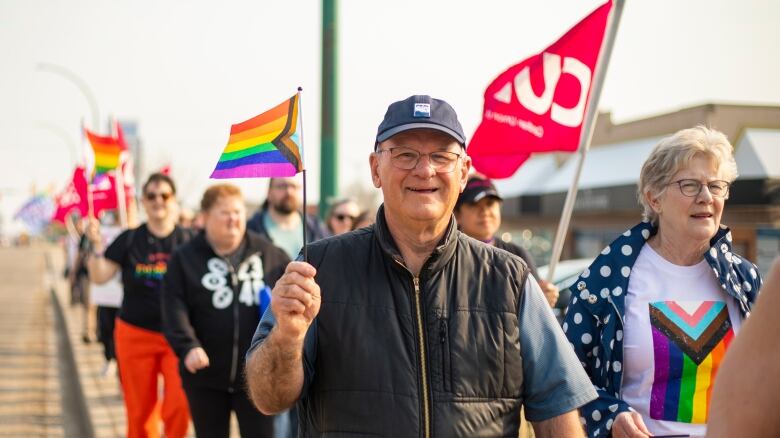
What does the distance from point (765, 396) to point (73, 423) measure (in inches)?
312

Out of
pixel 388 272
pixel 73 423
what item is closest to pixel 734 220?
pixel 73 423

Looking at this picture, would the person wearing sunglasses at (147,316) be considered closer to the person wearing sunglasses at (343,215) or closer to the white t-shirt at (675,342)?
the person wearing sunglasses at (343,215)

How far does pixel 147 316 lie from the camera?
251 inches

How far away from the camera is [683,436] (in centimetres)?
313

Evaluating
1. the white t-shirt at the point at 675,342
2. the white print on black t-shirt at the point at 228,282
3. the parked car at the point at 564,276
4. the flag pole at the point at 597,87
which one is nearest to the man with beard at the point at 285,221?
the white print on black t-shirt at the point at 228,282

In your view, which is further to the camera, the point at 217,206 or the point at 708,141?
the point at 217,206

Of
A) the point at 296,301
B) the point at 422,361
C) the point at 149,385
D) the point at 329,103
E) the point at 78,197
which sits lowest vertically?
the point at 149,385

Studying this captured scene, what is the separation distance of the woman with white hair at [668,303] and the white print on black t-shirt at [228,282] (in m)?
2.45

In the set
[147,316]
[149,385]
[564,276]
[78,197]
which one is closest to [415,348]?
[149,385]

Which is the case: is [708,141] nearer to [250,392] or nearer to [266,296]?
[250,392]

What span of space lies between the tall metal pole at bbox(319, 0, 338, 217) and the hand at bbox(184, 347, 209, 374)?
3.49m

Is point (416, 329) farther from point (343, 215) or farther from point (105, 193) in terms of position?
point (105, 193)

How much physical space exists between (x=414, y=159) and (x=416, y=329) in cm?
53

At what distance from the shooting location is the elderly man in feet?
8.10
